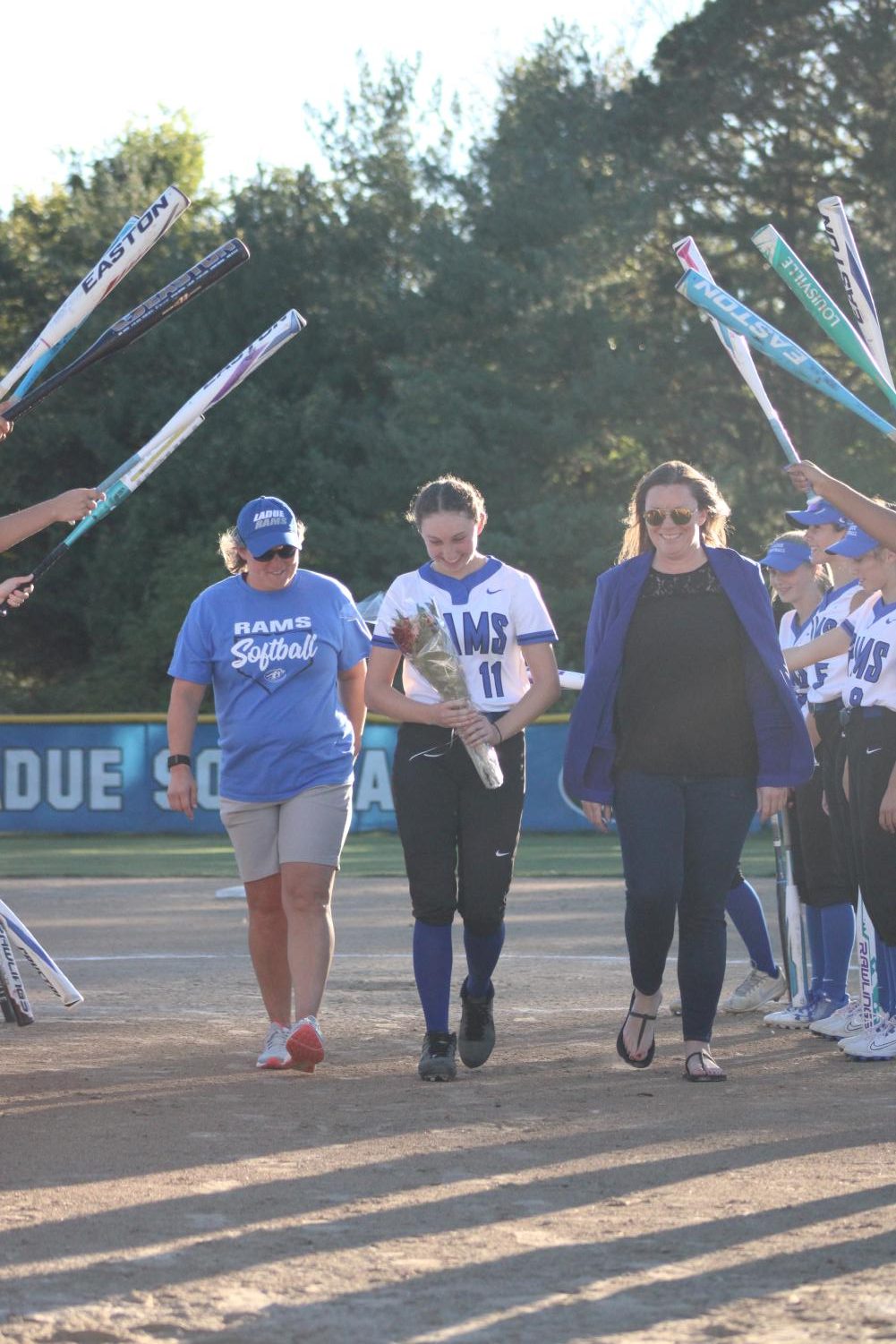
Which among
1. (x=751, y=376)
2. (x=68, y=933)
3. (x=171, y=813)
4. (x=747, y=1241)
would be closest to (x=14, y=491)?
(x=171, y=813)

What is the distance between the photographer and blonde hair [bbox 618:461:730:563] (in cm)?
655

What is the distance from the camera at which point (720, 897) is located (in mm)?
6578

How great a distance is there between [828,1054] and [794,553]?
2.05 meters

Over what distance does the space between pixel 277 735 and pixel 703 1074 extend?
187 cm

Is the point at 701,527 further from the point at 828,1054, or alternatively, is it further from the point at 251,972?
the point at 251,972

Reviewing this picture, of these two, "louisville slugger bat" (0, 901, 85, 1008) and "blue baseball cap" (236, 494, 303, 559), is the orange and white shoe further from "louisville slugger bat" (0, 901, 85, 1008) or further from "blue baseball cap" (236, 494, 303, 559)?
"blue baseball cap" (236, 494, 303, 559)

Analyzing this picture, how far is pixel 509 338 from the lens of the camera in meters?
36.8

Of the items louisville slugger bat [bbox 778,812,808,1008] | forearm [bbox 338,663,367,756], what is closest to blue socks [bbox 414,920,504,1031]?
forearm [bbox 338,663,367,756]

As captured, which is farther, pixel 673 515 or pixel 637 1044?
pixel 637 1044

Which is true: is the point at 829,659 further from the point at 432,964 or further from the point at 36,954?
the point at 36,954

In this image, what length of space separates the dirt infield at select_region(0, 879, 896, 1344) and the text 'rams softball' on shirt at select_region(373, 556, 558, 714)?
4.36 feet

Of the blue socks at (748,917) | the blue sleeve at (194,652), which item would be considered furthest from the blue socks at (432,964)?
the blue socks at (748,917)

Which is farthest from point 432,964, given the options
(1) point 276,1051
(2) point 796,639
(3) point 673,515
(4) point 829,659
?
(2) point 796,639

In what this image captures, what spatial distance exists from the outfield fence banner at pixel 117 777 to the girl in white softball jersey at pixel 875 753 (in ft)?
50.6
